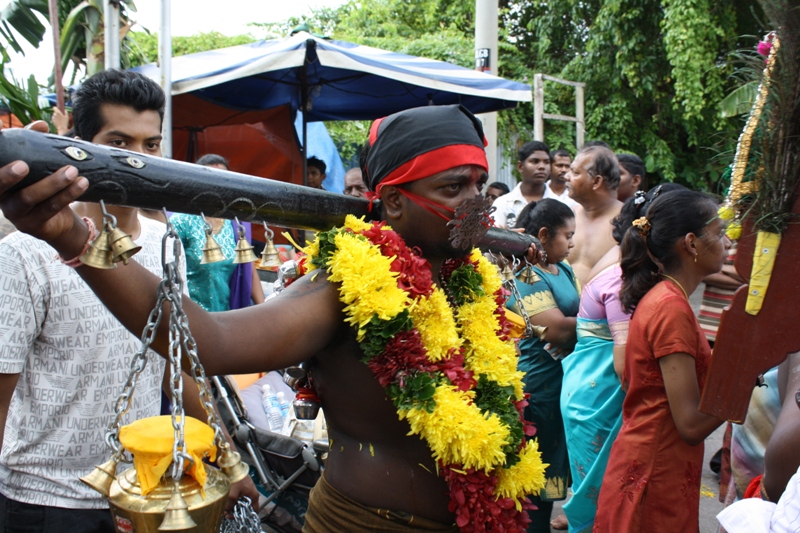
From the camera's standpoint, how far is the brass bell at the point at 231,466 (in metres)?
1.61

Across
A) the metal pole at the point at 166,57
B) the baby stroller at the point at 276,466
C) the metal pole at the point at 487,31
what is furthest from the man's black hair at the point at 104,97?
the metal pole at the point at 487,31

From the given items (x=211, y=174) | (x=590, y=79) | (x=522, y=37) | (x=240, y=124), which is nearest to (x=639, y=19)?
(x=590, y=79)

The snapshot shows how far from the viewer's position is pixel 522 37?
1609 cm

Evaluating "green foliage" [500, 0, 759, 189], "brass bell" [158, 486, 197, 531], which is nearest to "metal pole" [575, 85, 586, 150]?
"green foliage" [500, 0, 759, 189]

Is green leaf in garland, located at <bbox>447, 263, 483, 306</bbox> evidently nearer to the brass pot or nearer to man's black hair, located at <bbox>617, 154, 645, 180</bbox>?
the brass pot

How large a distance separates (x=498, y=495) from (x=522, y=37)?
15360 millimetres

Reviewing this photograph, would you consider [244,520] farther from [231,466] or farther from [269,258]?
[269,258]

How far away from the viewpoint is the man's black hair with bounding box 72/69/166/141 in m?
2.40

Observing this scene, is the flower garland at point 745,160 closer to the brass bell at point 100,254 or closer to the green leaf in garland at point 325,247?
the green leaf in garland at point 325,247

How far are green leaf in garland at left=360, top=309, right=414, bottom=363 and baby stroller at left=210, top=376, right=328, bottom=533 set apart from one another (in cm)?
177

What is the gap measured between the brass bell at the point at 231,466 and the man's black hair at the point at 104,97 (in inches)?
52.9

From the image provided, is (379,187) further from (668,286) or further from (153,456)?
(668,286)

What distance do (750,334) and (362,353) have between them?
120 centimetres

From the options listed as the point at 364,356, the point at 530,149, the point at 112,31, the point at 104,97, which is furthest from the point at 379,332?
the point at 530,149
